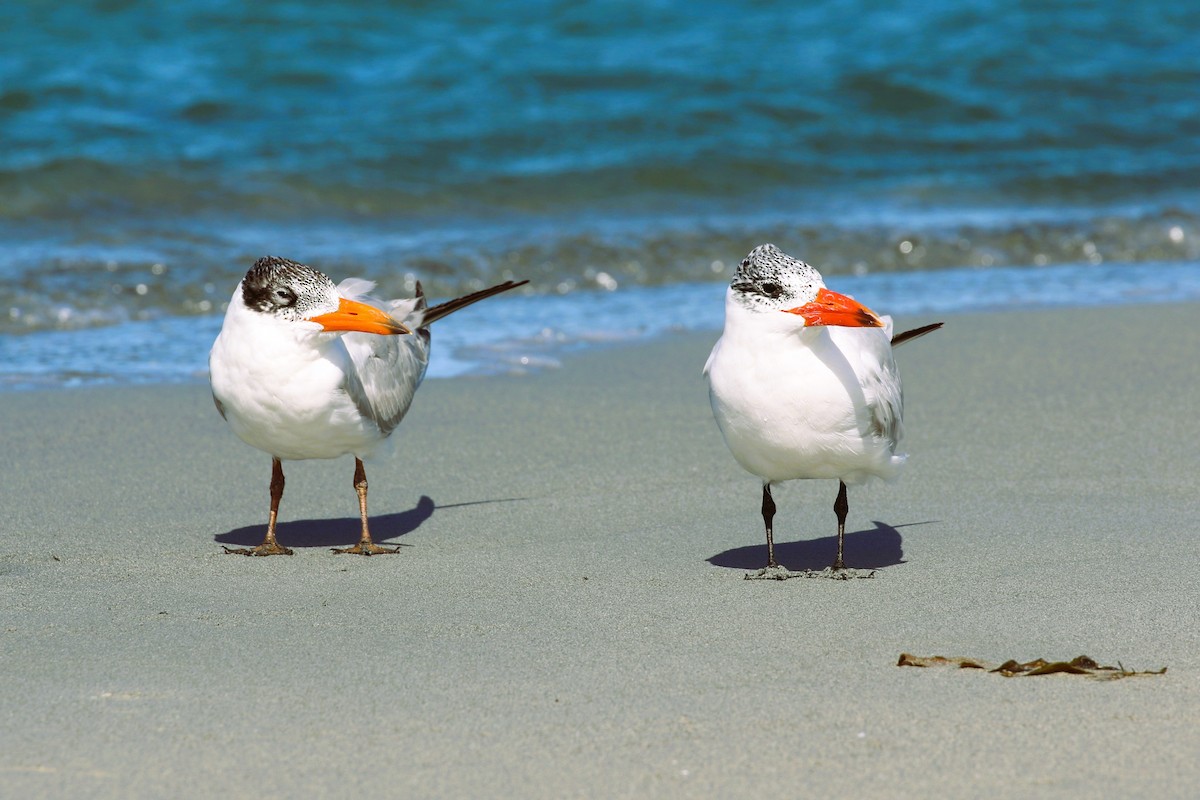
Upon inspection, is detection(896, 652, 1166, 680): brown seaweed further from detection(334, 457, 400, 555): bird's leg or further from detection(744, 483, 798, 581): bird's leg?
detection(334, 457, 400, 555): bird's leg

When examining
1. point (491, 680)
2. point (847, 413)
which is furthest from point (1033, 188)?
point (491, 680)

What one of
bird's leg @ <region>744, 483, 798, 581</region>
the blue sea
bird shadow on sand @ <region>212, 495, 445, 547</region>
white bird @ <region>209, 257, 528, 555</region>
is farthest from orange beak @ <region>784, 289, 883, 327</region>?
the blue sea

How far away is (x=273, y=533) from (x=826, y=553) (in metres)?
1.77

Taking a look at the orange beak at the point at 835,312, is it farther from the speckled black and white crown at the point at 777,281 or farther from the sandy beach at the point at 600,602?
the sandy beach at the point at 600,602

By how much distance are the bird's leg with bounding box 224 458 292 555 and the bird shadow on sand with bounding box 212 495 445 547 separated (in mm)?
62

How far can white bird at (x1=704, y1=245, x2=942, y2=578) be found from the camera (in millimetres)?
3930

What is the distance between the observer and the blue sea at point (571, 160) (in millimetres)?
9078

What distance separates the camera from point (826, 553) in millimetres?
4582

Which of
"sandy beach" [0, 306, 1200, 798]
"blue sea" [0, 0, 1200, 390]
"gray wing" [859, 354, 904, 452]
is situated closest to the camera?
"sandy beach" [0, 306, 1200, 798]

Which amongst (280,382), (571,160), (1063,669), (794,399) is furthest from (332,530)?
(571,160)

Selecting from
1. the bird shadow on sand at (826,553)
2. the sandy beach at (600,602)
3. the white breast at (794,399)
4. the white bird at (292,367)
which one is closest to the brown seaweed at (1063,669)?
the sandy beach at (600,602)

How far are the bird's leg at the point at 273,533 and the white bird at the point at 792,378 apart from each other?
1494mm

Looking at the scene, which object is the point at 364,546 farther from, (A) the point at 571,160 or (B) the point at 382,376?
(A) the point at 571,160

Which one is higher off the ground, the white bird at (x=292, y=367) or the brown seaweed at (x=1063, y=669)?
the white bird at (x=292, y=367)
